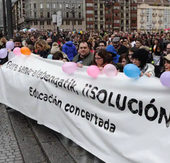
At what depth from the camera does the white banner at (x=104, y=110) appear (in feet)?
9.77

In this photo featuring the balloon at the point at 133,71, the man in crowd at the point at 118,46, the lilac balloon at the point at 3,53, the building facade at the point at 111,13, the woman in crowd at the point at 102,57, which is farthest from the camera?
the building facade at the point at 111,13

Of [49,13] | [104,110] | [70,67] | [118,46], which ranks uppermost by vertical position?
[49,13]

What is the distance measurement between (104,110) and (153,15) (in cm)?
12903

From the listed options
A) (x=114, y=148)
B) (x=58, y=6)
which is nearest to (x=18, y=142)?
(x=114, y=148)

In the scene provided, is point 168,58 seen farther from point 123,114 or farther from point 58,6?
point 58,6

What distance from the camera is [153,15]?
126 metres

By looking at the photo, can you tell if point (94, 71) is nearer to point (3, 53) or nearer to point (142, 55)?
point (142, 55)

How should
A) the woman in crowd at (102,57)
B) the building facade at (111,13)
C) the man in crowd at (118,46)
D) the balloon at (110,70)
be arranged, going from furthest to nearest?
the building facade at (111,13)
the man in crowd at (118,46)
the woman in crowd at (102,57)
the balloon at (110,70)

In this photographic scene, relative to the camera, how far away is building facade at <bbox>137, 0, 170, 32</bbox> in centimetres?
12157

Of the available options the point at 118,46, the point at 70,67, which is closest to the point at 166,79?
the point at 70,67

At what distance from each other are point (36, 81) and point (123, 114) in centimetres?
234

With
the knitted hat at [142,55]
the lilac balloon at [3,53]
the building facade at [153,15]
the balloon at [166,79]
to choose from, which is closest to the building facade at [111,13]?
the building facade at [153,15]

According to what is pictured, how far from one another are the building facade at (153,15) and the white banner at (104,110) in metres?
119

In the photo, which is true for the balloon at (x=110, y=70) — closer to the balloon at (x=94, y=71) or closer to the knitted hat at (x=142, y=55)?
the balloon at (x=94, y=71)
